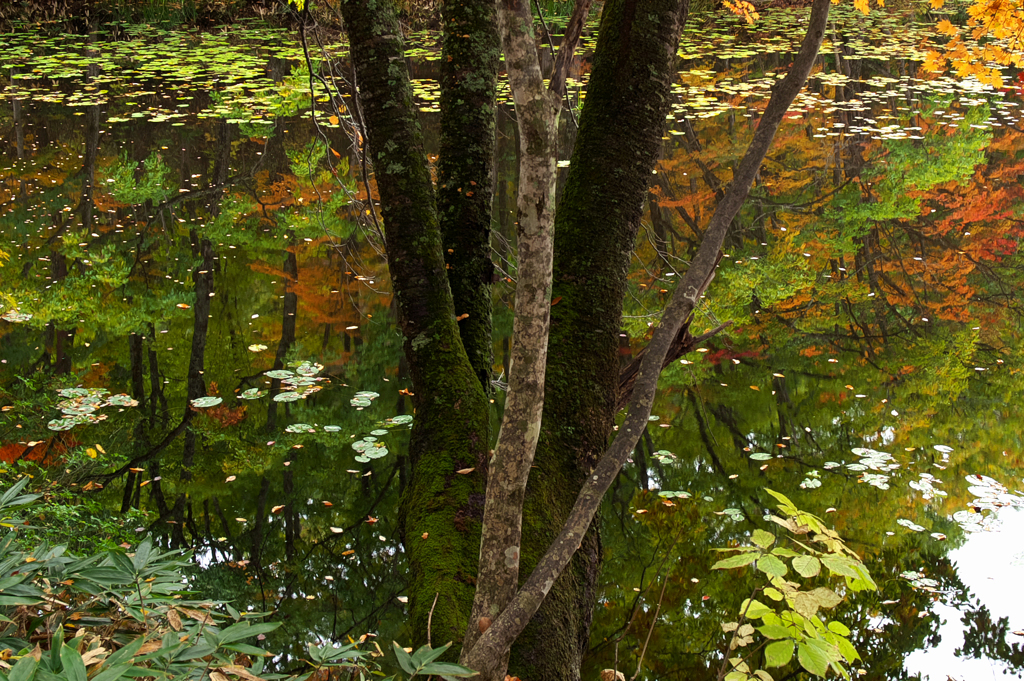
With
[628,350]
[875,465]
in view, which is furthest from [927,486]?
[628,350]

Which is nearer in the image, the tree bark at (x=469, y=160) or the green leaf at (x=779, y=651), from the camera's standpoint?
the green leaf at (x=779, y=651)

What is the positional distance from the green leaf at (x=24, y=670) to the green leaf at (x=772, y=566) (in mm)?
1450

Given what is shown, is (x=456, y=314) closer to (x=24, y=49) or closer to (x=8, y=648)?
(x=8, y=648)

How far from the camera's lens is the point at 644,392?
186 cm

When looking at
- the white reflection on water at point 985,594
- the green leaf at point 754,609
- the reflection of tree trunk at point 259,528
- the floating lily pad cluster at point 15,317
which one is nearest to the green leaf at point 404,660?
the green leaf at point 754,609

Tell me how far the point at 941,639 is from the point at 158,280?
5.83m

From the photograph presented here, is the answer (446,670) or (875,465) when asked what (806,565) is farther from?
(875,465)

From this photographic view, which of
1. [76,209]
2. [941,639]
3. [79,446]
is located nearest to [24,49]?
[76,209]

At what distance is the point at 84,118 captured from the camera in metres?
9.63

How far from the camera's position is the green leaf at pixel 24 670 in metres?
1.15

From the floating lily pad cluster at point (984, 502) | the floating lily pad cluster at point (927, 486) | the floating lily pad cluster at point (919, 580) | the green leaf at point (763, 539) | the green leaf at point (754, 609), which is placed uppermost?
the green leaf at point (763, 539)

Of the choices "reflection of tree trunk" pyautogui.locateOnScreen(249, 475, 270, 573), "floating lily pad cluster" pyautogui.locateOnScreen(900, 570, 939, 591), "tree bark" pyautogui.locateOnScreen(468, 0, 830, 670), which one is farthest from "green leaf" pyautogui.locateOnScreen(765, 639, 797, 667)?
"reflection of tree trunk" pyautogui.locateOnScreen(249, 475, 270, 573)

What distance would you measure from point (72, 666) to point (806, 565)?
1529 mm

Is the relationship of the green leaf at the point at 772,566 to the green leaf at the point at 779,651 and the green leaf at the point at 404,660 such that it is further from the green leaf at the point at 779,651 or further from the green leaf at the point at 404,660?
the green leaf at the point at 404,660
